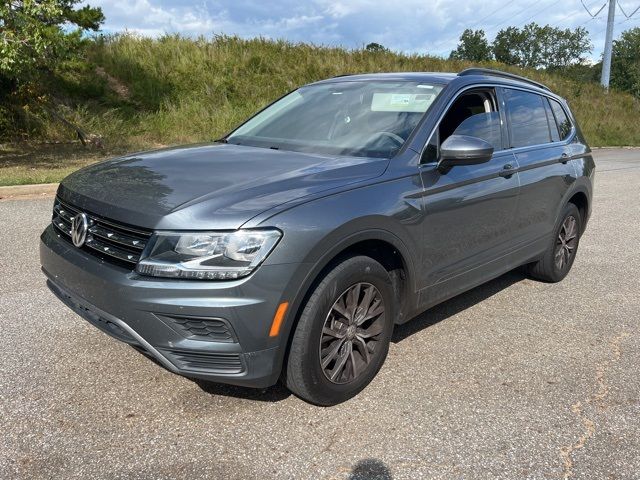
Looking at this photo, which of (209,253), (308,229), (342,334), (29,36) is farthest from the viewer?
(29,36)

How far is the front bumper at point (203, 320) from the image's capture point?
98.6 inches

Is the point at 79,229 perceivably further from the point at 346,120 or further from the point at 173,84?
the point at 173,84

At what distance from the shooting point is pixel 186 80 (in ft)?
60.5

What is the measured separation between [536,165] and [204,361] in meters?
3.16

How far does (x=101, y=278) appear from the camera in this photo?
2693 mm

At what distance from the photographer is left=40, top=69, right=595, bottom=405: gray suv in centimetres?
255

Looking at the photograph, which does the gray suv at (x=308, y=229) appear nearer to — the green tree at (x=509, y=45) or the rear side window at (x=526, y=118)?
the rear side window at (x=526, y=118)

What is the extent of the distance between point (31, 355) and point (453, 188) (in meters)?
2.84

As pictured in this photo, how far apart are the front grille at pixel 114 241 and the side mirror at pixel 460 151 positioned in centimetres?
182

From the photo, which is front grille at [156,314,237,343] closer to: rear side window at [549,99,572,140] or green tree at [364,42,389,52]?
rear side window at [549,99,572,140]

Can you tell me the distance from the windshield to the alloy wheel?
2.19 metres

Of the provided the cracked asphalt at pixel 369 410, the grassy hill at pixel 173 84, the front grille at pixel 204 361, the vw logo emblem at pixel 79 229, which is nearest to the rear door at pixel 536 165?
the cracked asphalt at pixel 369 410

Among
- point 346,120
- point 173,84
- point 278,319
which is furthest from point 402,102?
point 173,84

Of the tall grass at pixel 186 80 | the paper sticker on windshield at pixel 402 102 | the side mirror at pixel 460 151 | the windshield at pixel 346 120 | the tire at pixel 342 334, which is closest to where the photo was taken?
the tire at pixel 342 334
